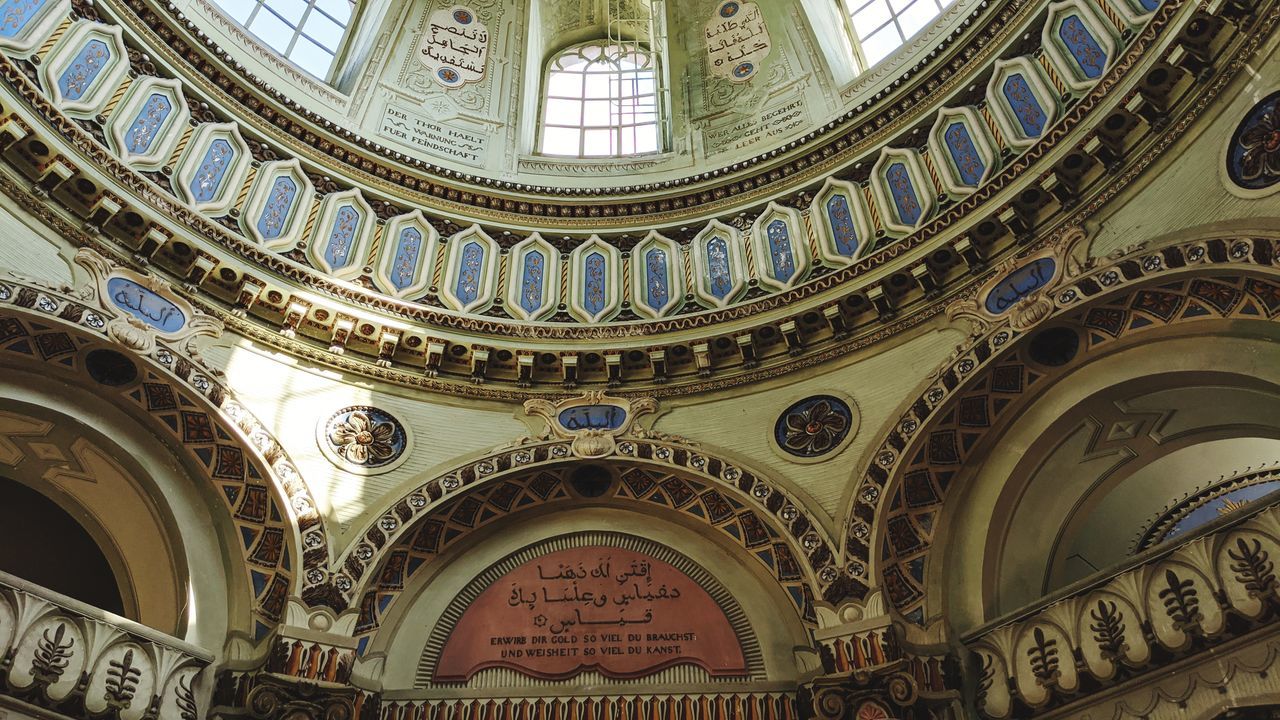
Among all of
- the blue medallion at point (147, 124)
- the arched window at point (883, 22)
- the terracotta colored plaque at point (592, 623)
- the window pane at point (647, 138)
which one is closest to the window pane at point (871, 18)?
the arched window at point (883, 22)

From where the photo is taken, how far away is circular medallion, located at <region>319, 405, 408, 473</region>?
11180 millimetres

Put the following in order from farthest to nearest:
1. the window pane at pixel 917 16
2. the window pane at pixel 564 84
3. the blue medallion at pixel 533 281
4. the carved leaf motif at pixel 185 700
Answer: the window pane at pixel 564 84
the window pane at pixel 917 16
the blue medallion at pixel 533 281
the carved leaf motif at pixel 185 700

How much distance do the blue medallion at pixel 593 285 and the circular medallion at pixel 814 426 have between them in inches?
127

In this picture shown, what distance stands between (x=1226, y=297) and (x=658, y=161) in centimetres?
866

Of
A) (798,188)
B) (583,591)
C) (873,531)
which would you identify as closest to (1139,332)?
(873,531)

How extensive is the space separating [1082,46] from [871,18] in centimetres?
486

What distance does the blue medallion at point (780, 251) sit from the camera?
42.0 feet

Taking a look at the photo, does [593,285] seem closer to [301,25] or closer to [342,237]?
[342,237]

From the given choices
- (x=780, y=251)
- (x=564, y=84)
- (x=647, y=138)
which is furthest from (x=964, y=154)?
(x=564, y=84)

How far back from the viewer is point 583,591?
437 inches

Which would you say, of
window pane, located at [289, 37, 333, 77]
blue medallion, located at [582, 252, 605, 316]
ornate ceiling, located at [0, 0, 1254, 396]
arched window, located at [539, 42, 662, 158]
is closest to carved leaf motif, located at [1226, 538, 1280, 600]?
ornate ceiling, located at [0, 0, 1254, 396]

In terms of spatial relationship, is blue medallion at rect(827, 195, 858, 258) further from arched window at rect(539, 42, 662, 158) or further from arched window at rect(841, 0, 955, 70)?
arched window at rect(539, 42, 662, 158)

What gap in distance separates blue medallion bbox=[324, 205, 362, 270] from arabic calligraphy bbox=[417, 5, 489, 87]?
3773mm

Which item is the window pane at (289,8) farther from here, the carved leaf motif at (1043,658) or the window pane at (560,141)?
the carved leaf motif at (1043,658)
